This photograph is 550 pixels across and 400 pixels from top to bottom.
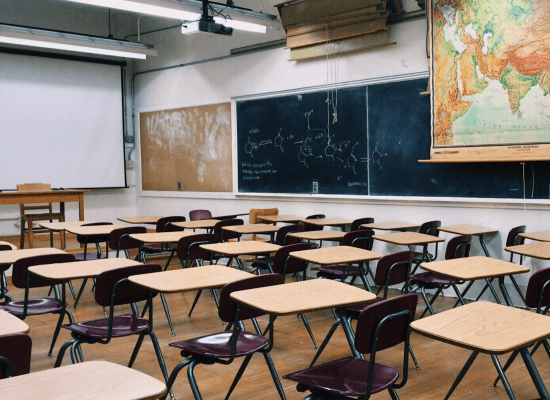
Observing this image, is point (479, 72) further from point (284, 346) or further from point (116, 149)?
point (116, 149)

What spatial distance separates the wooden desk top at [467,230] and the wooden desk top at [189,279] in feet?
9.16

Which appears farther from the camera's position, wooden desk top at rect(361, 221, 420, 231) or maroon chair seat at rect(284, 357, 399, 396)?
wooden desk top at rect(361, 221, 420, 231)

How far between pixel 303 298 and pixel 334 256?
1381mm

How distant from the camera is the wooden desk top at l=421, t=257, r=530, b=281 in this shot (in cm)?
343

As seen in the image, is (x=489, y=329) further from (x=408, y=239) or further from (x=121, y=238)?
(x=121, y=238)

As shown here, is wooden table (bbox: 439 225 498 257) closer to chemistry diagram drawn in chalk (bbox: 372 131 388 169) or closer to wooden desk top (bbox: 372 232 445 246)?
wooden desk top (bbox: 372 232 445 246)

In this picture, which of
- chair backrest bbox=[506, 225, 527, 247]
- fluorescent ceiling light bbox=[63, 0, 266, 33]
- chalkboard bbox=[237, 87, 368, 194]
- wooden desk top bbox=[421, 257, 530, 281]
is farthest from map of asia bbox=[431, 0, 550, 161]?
fluorescent ceiling light bbox=[63, 0, 266, 33]

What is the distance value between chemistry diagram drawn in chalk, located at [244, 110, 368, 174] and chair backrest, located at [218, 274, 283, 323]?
4.19 metres

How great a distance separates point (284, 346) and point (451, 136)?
293cm

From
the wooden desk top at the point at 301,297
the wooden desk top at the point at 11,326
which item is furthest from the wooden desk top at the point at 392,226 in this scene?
the wooden desk top at the point at 11,326

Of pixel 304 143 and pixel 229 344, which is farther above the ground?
pixel 304 143

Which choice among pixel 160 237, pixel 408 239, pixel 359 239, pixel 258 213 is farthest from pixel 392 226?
pixel 160 237

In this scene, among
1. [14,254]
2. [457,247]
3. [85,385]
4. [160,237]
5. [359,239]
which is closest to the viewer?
[85,385]

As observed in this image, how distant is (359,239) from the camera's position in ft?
18.3
